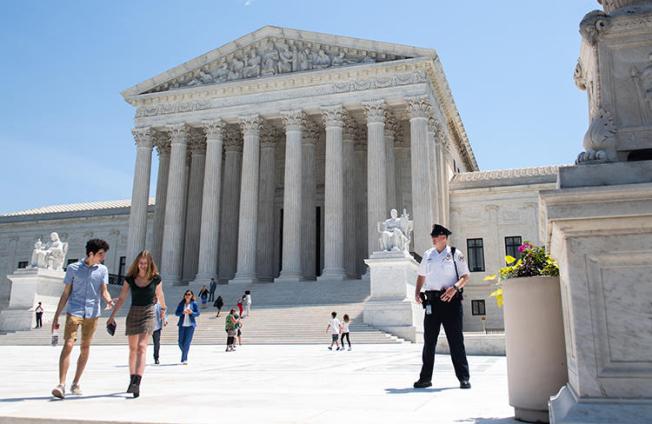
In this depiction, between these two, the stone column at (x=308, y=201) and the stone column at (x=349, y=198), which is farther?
the stone column at (x=308, y=201)

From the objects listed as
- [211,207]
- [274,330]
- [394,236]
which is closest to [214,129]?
[211,207]

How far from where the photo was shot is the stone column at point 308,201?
1558 inches

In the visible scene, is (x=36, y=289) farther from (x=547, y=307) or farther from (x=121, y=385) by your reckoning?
(x=547, y=307)

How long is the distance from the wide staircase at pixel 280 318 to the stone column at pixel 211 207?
1881mm

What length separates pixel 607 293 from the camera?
364 cm

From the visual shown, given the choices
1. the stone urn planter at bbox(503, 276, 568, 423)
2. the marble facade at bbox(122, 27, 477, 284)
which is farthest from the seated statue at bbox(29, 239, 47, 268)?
the stone urn planter at bbox(503, 276, 568, 423)

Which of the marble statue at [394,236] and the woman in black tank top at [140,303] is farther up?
the marble statue at [394,236]

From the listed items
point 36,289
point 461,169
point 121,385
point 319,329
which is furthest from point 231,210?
point 121,385

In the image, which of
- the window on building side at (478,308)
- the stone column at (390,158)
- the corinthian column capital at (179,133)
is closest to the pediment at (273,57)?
the corinthian column capital at (179,133)

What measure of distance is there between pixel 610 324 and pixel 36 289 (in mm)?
34640

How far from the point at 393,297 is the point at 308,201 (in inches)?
610

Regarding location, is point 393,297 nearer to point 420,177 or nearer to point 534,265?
point 420,177

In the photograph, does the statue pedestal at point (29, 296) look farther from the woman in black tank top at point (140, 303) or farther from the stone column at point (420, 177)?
the woman in black tank top at point (140, 303)

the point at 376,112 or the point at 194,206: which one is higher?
the point at 376,112
